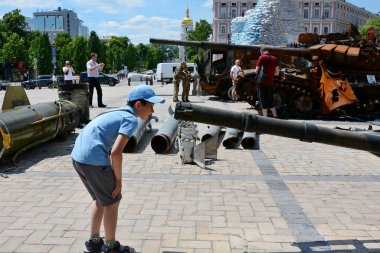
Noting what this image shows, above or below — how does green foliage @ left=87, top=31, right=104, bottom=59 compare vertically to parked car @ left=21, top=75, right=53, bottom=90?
above

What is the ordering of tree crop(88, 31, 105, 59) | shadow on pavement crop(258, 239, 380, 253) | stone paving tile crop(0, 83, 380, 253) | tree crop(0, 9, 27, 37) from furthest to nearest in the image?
tree crop(88, 31, 105, 59) → tree crop(0, 9, 27, 37) → stone paving tile crop(0, 83, 380, 253) → shadow on pavement crop(258, 239, 380, 253)

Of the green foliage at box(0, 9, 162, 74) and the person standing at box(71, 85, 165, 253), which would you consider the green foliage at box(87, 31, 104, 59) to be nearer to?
the green foliage at box(0, 9, 162, 74)

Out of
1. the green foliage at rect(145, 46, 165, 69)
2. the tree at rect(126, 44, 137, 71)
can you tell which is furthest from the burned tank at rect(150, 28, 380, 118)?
the green foliage at rect(145, 46, 165, 69)

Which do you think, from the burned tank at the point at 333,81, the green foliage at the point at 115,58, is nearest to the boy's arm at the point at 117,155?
the burned tank at the point at 333,81

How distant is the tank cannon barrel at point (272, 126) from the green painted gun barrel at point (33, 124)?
432cm

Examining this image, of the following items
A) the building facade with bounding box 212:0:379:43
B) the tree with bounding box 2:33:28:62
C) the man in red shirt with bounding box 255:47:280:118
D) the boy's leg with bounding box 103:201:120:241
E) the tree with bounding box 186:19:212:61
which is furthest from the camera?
the building facade with bounding box 212:0:379:43

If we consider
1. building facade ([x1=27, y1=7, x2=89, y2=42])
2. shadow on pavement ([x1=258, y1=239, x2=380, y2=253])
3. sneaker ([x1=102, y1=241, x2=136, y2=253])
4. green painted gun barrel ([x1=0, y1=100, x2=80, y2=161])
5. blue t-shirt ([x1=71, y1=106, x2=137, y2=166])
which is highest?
building facade ([x1=27, y1=7, x2=89, y2=42])

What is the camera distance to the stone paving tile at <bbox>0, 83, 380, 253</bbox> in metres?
4.12

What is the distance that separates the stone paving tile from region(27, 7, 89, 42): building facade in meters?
170

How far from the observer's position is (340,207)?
507cm

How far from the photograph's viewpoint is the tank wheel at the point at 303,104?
12570 mm

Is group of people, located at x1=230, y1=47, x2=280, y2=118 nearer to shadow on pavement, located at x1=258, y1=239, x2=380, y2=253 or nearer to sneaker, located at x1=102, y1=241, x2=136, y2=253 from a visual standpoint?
shadow on pavement, located at x1=258, y1=239, x2=380, y2=253

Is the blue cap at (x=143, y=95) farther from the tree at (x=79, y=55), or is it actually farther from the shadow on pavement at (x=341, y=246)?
the tree at (x=79, y=55)

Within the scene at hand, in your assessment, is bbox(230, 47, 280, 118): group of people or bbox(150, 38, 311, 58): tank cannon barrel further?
bbox(150, 38, 311, 58): tank cannon barrel
